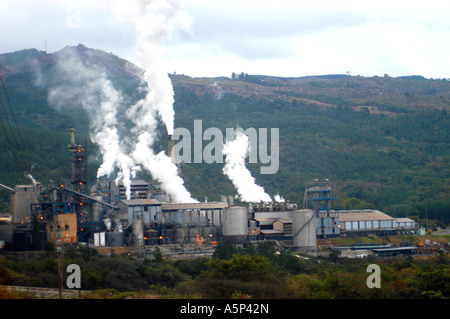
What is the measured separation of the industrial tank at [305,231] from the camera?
8225cm

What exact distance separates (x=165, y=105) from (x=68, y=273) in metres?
39.4

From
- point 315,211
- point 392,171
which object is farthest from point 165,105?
point 392,171

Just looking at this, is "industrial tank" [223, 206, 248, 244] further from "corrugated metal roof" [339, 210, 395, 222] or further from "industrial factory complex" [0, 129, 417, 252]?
"corrugated metal roof" [339, 210, 395, 222]

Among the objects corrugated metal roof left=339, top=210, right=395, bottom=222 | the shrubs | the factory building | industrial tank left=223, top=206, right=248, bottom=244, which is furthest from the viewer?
corrugated metal roof left=339, top=210, right=395, bottom=222

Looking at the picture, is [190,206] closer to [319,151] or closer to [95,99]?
[95,99]

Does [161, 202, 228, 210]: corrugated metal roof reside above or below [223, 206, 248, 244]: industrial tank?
above

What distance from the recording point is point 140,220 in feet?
254

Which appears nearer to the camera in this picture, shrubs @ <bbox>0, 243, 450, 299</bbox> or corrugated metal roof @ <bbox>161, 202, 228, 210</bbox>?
shrubs @ <bbox>0, 243, 450, 299</bbox>

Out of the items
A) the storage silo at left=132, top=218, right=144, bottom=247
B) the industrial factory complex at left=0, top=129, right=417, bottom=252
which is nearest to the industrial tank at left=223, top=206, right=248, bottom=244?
the industrial factory complex at left=0, top=129, right=417, bottom=252

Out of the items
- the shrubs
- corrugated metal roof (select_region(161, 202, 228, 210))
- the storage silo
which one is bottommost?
the shrubs

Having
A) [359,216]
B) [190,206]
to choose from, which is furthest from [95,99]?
[359,216]

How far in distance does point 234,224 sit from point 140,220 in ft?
36.4

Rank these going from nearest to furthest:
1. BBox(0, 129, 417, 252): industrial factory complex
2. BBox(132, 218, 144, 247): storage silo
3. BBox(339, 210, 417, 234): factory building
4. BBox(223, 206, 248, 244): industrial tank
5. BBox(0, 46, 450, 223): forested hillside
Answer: BBox(0, 129, 417, 252): industrial factory complex < BBox(132, 218, 144, 247): storage silo < BBox(223, 206, 248, 244): industrial tank < BBox(339, 210, 417, 234): factory building < BBox(0, 46, 450, 223): forested hillside

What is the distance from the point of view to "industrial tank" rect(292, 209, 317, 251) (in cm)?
8225
